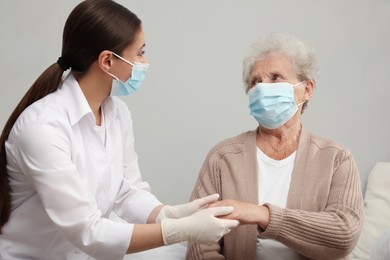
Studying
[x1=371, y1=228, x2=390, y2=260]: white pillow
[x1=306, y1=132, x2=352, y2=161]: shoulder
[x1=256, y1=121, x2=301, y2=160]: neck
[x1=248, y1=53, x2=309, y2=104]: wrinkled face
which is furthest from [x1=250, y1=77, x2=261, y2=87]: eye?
[x1=371, y1=228, x2=390, y2=260]: white pillow

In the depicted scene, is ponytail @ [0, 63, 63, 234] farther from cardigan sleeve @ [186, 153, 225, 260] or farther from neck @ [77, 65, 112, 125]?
cardigan sleeve @ [186, 153, 225, 260]

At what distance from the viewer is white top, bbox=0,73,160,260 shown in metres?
1.24

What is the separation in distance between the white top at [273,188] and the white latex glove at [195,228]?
35 centimetres

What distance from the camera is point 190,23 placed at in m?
2.22

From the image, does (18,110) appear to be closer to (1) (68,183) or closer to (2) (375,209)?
(1) (68,183)

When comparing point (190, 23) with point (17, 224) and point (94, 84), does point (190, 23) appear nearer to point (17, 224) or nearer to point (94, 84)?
point (94, 84)

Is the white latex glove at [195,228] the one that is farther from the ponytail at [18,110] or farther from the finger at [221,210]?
the ponytail at [18,110]

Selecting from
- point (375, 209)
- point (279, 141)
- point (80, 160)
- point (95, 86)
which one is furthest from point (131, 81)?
point (375, 209)

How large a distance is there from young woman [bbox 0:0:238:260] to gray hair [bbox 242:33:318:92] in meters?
0.50

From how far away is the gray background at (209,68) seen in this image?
6.75 feet

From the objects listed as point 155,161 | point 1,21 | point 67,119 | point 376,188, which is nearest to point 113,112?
point 67,119

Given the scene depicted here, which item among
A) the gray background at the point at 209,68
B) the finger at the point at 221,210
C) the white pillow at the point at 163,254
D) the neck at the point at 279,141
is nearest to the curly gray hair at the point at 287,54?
the neck at the point at 279,141

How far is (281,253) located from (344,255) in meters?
0.21

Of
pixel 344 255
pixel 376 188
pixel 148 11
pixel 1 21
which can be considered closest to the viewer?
pixel 344 255
